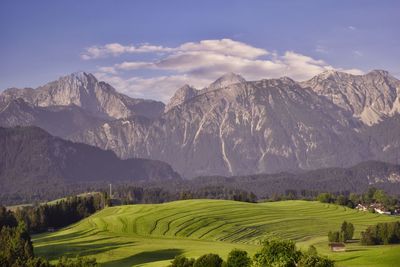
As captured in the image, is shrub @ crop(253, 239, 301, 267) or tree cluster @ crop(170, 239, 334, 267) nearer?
tree cluster @ crop(170, 239, 334, 267)

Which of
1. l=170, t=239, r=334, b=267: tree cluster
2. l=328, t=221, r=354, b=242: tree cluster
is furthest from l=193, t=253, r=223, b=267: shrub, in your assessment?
l=328, t=221, r=354, b=242: tree cluster

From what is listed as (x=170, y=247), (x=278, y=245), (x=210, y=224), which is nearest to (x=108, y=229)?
(x=210, y=224)

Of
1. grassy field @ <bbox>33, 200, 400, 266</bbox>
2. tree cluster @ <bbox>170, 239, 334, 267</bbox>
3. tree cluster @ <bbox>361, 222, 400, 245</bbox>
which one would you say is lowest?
tree cluster @ <bbox>361, 222, 400, 245</bbox>

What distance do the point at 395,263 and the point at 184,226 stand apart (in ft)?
310

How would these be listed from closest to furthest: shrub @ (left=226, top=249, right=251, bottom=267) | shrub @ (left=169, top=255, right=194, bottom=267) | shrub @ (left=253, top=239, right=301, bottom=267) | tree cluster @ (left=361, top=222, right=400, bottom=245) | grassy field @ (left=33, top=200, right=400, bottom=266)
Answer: shrub @ (left=253, top=239, right=301, bottom=267) → shrub @ (left=226, top=249, right=251, bottom=267) → shrub @ (left=169, top=255, right=194, bottom=267) → grassy field @ (left=33, top=200, right=400, bottom=266) → tree cluster @ (left=361, top=222, right=400, bottom=245)

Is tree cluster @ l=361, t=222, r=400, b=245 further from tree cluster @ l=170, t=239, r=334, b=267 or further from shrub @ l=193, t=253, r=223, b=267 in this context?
tree cluster @ l=170, t=239, r=334, b=267

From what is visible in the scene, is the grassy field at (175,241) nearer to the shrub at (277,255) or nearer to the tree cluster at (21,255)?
A: the tree cluster at (21,255)

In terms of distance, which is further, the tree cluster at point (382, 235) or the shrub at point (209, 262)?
the tree cluster at point (382, 235)

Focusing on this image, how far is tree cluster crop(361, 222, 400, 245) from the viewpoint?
6992 inches

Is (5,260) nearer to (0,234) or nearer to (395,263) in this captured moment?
(0,234)

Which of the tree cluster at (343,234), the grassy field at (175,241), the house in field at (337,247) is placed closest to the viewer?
the grassy field at (175,241)

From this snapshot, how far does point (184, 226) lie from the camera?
625 ft

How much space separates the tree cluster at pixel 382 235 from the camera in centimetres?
17759

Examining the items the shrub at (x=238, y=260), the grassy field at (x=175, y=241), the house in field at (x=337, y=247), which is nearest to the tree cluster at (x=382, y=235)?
the grassy field at (x=175, y=241)
